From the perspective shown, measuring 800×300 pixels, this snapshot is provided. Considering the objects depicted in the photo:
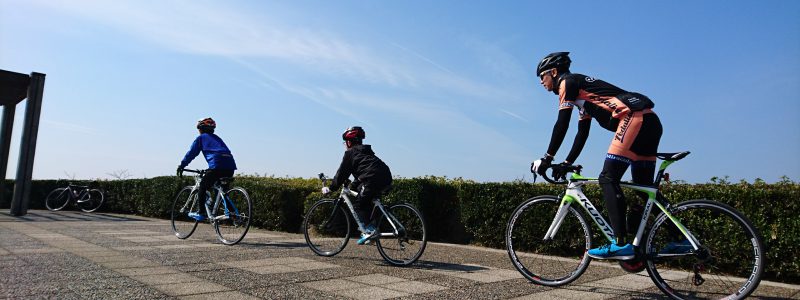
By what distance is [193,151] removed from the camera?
26.1 ft

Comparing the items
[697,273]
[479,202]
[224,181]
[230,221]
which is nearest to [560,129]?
[697,273]

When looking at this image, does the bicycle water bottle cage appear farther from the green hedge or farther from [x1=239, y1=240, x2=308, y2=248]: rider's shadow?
the green hedge

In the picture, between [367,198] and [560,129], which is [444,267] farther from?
[560,129]

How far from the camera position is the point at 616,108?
4.06 meters

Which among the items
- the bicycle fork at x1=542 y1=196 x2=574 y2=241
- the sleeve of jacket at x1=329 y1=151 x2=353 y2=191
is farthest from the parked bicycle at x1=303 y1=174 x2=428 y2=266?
the bicycle fork at x1=542 y1=196 x2=574 y2=241

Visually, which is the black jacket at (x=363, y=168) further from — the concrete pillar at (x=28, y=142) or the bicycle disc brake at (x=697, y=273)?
the concrete pillar at (x=28, y=142)

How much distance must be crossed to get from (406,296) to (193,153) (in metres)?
5.14

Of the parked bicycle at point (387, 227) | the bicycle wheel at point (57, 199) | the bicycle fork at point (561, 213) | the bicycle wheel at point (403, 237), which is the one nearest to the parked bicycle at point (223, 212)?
the parked bicycle at point (387, 227)

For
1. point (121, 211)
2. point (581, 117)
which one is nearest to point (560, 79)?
point (581, 117)

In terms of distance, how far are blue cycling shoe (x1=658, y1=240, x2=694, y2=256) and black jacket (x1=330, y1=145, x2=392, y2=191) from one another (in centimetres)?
296

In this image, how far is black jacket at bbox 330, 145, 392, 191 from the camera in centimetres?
591

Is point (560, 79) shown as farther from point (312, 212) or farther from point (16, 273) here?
point (16, 273)

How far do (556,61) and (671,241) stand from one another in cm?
166

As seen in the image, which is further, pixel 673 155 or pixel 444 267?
pixel 444 267
